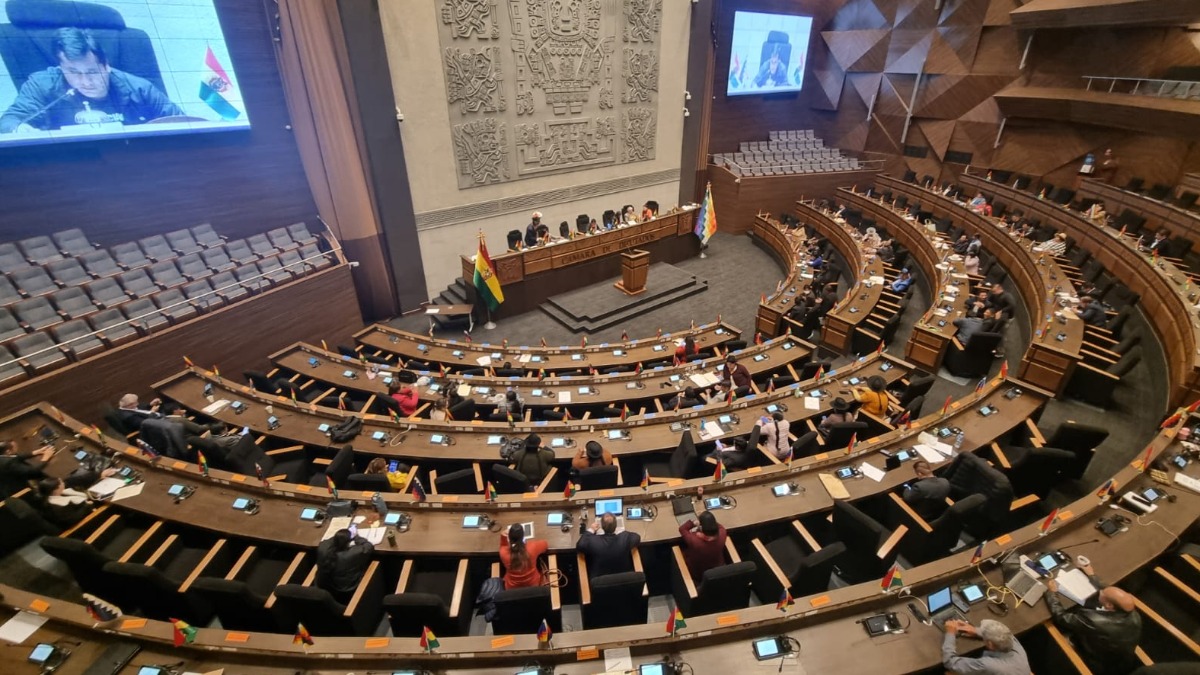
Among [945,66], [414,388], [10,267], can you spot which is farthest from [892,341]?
[10,267]

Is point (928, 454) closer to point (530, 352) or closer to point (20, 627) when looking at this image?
Result: point (530, 352)

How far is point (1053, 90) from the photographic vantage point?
1287cm

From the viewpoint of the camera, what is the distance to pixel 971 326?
7.54 m

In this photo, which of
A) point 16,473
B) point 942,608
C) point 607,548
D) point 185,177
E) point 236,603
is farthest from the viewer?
point 185,177

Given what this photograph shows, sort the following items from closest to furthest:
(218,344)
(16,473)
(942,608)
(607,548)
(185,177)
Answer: (942,608)
(607,548)
(16,473)
(218,344)
(185,177)

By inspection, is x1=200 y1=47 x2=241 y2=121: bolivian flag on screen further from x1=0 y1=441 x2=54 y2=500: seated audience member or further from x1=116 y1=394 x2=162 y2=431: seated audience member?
x1=0 y1=441 x2=54 y2=500: seated audience member

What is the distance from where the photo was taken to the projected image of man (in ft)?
23.6

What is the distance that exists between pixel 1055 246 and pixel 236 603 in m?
13.6

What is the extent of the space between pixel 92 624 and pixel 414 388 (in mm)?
3817

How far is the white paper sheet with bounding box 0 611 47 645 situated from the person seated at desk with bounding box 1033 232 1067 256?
46.3ft

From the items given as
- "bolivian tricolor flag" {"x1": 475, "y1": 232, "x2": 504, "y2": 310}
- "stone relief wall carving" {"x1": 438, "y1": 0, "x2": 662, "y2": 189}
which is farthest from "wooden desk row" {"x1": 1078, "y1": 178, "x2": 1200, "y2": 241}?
"bolivian tricolor flag" {"x1": 475, "y1": 232, "x2": 504, "y2": 310}

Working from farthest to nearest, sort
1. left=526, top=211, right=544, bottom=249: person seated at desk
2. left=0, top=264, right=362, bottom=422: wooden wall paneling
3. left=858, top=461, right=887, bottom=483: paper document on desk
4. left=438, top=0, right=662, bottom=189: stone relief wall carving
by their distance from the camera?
left=526, top=211, right=544, bottom=249: person seated at desk, left=438, top=0, right=662, bottom=189: stone relief wall carving, left=0, top=264, right=362, bottom=422: wooden wall paneling, left=858, top=461, right=887, bottom=483: paper document on desk

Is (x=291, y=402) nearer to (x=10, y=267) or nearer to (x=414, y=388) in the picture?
(x=414, y=388)

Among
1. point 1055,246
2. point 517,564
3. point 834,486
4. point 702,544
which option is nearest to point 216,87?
point 517,564
